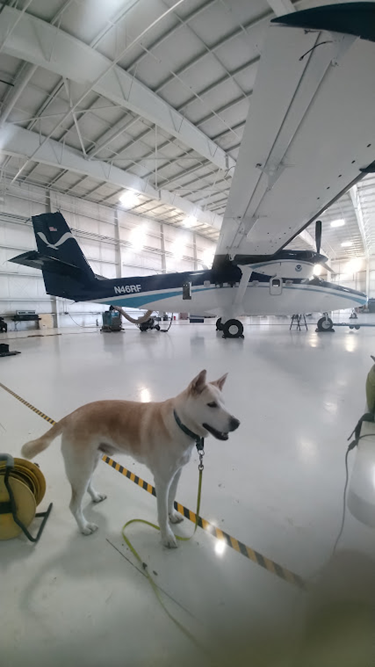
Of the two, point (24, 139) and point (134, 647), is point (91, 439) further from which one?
point (24, 139)

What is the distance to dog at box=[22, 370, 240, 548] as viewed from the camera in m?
1.06

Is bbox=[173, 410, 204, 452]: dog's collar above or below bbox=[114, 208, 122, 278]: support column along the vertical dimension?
below

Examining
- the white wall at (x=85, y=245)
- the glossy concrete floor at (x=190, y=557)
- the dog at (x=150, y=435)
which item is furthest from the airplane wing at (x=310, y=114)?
the white wall at (x=85, y=245)

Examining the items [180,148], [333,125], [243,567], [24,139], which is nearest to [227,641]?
[243,567]

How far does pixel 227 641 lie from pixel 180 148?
1473 centimetres

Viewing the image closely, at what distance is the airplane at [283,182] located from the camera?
2328mm

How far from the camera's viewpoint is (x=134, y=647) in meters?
0.77

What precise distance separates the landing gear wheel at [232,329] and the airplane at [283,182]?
3cm

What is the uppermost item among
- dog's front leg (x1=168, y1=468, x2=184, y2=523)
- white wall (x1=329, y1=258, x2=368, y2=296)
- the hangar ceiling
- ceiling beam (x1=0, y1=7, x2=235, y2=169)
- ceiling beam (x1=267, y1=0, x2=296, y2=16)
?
the hangar ceiling

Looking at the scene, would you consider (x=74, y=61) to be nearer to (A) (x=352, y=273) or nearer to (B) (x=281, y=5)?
(B) (x=281, y=5)

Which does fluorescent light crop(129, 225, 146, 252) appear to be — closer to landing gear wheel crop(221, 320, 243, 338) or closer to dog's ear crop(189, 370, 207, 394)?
landing gear wheel crop(221, 320, 243, 338)

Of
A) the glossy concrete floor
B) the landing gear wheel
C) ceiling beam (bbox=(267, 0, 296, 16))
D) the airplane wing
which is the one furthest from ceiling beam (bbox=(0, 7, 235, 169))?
the glossy concrete floor

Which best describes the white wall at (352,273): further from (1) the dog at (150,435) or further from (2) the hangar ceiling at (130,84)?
(1) the dog at (150,435)

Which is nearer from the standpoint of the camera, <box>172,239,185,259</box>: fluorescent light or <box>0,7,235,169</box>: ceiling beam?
<box>0,7,235,169</box>: ceiling beam
